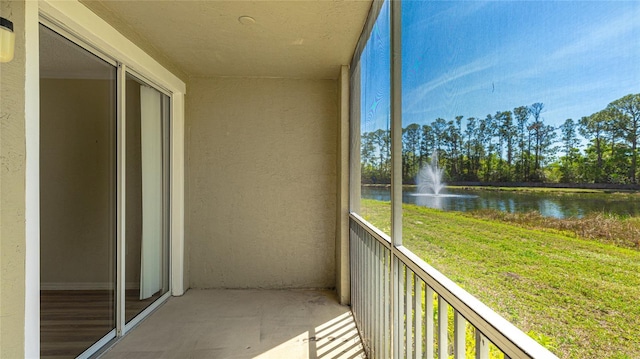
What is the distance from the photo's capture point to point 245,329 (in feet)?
8.52

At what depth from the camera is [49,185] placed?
5.86ft

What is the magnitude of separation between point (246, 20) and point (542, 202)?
2312 millimetres

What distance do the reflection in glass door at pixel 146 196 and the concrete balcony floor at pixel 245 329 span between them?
295mm

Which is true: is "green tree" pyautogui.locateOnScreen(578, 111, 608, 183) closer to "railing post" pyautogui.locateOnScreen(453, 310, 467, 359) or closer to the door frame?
"railing post" pyautogui.locateOnScreen(453, 310, 467, 359)

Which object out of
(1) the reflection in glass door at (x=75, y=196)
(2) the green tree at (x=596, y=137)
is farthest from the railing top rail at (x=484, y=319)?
(1) the reflection in glass door at (x=75, y=196)

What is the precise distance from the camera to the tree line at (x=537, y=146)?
48 cm

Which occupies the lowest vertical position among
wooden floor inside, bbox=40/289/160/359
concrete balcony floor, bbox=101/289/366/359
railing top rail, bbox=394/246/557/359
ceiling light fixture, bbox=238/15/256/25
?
concrete balcony floor, bbox=101/289/366/359

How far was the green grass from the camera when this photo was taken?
47 centimetres

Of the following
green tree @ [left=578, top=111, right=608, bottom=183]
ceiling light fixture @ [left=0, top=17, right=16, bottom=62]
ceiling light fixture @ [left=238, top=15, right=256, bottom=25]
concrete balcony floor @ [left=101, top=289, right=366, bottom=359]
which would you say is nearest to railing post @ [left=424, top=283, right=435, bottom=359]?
green tree @ [left=578, top=111, right=608, bottom=183]

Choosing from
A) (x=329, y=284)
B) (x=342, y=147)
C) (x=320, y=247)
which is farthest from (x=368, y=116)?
(x=329, y=284)

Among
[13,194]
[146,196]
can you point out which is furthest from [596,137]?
[146,196]

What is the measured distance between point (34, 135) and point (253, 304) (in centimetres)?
230

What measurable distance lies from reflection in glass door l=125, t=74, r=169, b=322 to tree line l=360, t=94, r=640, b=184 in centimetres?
242

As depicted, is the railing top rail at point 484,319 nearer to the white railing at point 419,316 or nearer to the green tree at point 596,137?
the white railing at point 419,316
